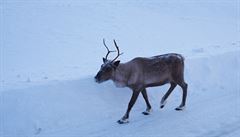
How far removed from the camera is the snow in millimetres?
7445

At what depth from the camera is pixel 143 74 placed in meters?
7.93

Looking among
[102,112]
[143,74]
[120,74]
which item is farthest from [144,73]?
[102,112]

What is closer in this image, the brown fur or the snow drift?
the snow drift

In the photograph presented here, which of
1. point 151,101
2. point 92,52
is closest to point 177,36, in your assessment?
point 92,52

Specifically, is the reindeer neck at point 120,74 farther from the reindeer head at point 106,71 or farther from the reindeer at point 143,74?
the reindeer head at point 106,71

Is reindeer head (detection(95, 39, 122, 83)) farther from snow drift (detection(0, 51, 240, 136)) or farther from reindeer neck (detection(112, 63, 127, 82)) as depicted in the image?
snow drift (detection(0, 51, 240, 136))

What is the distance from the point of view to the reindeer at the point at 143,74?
7.58m

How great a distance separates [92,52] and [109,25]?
3919mm

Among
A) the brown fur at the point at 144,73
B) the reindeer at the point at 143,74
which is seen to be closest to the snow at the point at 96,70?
the reindeer at the point at 143,74

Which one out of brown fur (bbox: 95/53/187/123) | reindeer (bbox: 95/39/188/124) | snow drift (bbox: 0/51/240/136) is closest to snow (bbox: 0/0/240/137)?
snow drift (bbox: 0/51/240/136)

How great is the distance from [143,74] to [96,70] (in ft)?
8.10

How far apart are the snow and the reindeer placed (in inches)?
14.3

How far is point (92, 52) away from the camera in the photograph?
13.2m

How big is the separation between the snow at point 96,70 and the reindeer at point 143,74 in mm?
363
